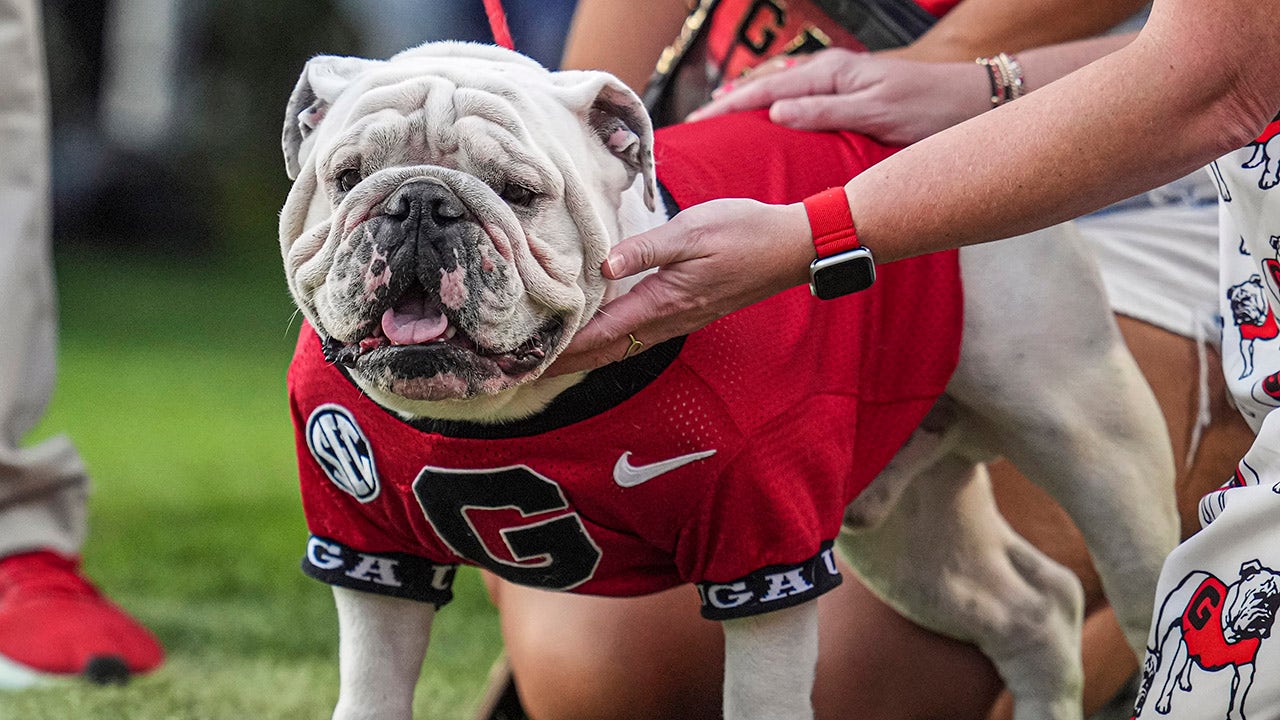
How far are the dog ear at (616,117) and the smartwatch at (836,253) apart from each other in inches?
7.9

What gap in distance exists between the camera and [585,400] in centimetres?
163

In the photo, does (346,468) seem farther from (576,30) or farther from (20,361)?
(20,361)

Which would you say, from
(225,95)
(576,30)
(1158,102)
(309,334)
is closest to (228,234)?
(225,95)

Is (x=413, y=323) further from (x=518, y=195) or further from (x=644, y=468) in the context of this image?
(x=644, y=468)

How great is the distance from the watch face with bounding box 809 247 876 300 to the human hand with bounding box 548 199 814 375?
23 millimetres

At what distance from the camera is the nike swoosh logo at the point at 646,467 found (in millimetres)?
1623

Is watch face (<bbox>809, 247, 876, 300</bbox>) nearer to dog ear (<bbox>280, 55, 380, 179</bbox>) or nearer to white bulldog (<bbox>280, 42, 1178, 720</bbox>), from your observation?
white bulldog (<bbox>280, 42, 1178, 720</bbox>)

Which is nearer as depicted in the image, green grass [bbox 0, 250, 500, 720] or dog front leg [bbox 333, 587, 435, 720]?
dog front leg [bbox 333, 587, 435, 720]

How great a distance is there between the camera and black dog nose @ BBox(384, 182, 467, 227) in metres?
1.44

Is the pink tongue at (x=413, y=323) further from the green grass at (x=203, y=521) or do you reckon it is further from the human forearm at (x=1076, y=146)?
the human forearm at (x=1076, y=146)

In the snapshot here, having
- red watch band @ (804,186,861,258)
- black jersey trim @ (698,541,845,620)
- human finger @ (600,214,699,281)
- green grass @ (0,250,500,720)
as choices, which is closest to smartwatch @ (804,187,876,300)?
red watch band @ (804,186,861,258)

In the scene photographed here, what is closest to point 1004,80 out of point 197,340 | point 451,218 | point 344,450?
point 451,218

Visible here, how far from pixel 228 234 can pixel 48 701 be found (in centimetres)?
739

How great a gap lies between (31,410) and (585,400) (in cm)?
187
